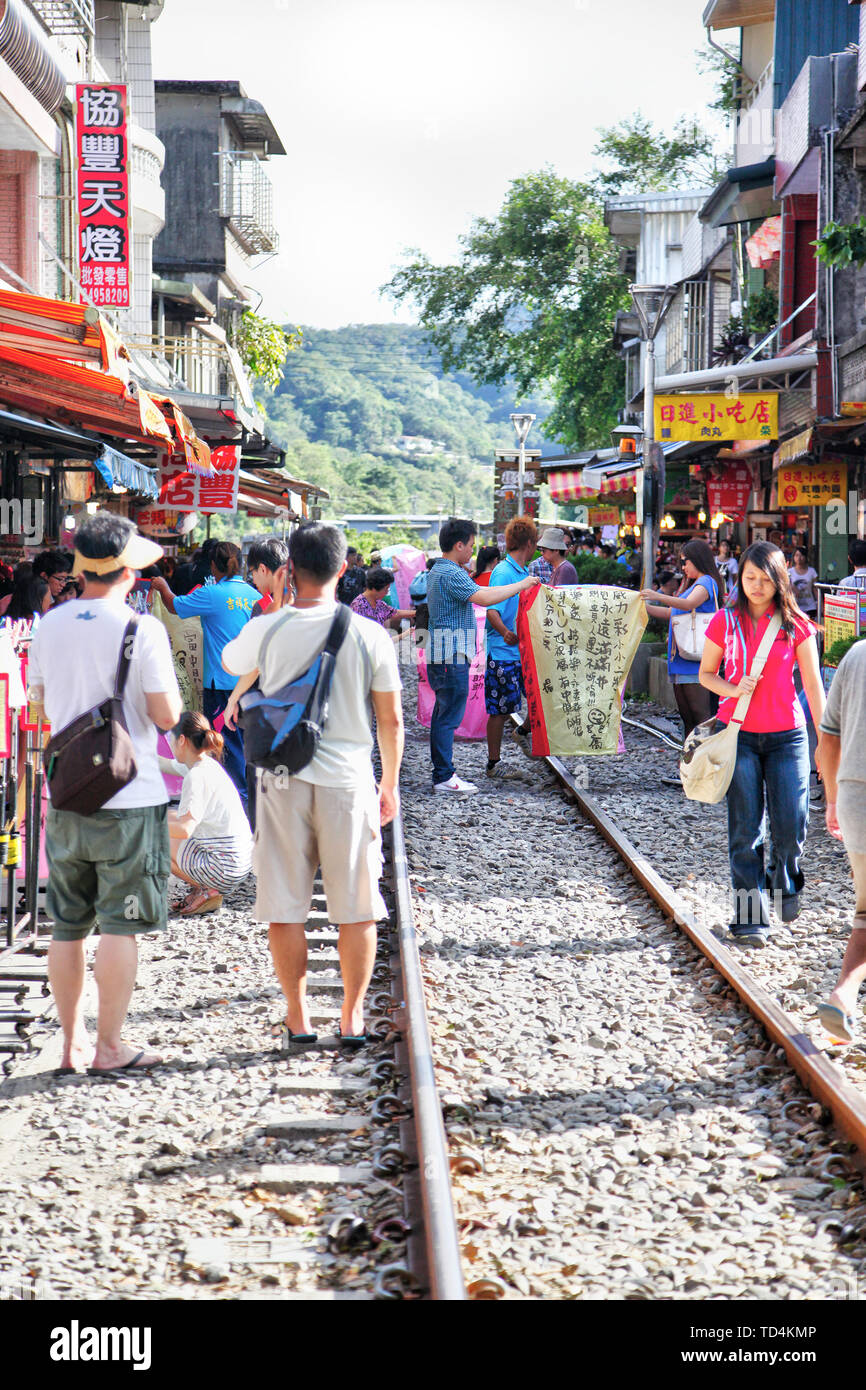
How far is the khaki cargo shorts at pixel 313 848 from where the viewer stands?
5352mm

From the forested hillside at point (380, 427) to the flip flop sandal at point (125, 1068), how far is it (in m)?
98.8

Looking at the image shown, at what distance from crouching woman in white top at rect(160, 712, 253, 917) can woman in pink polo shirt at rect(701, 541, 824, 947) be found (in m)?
2.55

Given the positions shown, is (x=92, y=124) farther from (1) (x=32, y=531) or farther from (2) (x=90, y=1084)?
(2) (x=90, y=1084)

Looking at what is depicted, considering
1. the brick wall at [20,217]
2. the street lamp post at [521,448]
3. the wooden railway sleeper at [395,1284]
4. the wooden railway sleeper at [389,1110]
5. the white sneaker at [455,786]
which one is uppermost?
the brick wall at [20,217]

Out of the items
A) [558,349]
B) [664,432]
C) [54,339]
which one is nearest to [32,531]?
[54,339]

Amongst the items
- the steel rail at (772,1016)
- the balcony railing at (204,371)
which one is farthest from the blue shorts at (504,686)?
the balcony railing at (204,371)

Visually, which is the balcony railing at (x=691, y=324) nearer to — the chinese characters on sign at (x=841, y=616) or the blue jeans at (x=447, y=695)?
the chinese characters on sign at (x=841, y=616)

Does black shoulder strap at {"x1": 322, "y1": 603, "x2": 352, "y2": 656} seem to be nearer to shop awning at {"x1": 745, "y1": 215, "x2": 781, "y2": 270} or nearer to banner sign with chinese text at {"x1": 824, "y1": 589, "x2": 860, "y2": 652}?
banner sign with chinese text at {"x1": 824, "y1": 589, "x2": 860, "y2": 652}

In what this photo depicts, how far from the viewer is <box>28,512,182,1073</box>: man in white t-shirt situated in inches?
207

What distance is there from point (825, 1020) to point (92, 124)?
15972mm

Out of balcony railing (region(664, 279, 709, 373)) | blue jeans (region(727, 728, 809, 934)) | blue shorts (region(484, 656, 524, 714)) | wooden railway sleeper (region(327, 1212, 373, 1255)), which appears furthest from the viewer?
balcony railing (region(664, 279, 709, 373))

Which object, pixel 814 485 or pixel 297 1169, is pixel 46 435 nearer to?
pixel 297 1169

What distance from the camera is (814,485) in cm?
1955

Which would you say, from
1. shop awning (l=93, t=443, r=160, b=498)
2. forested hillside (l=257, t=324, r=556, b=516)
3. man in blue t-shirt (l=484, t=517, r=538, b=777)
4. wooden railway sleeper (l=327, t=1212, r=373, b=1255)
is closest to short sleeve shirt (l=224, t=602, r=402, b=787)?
wooden railway sleeper (l=327, t=1212, r=373, b=1255)
